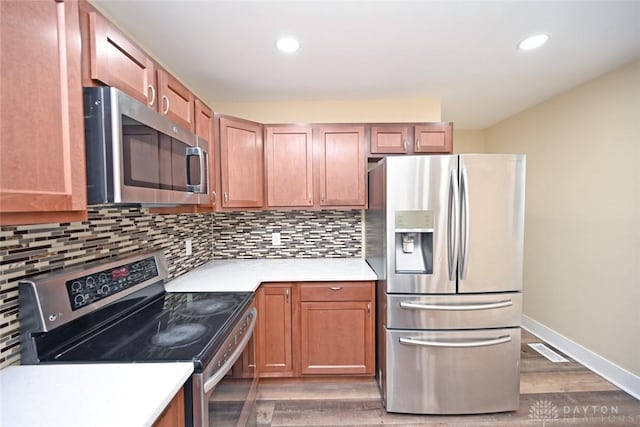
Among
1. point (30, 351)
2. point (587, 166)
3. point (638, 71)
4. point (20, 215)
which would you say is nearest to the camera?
point (20, 215)

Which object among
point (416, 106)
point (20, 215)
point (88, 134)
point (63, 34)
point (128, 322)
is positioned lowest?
point (128, 322)

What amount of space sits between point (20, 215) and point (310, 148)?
195 centimetres

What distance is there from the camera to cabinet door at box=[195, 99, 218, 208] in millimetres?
1684

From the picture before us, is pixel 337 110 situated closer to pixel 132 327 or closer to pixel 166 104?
pixel 166 104

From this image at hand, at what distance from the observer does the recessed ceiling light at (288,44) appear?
164 cm

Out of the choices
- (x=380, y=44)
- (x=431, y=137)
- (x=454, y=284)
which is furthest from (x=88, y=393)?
(x=431, y=137)

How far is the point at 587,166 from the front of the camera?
2295mm

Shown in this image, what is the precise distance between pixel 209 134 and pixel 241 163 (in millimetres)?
364

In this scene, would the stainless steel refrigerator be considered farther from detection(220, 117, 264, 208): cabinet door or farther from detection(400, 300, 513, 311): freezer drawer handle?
detection(220, 117, 264, 208): cabinet door

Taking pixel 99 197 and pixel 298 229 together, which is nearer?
pixel 99 197

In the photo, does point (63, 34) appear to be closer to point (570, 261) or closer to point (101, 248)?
point (101, 248)

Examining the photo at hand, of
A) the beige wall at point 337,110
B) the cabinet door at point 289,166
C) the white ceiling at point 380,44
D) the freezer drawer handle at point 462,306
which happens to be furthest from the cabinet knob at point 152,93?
the freezer drawer handle at point 462,306

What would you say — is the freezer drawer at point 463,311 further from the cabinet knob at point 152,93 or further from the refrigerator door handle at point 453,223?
the cabinet knob at point 152,93

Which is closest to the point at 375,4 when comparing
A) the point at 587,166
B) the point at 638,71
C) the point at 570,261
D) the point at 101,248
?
the point at 101,248
